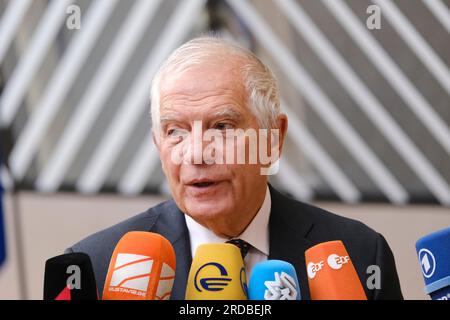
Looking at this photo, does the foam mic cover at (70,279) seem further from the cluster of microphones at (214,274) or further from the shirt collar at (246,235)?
the shirt collar at (246,235)

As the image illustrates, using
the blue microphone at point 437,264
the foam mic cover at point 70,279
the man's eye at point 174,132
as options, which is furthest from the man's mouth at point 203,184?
the blue microphone at point 437,264

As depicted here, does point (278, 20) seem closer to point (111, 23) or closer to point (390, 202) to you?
point (111, 23)

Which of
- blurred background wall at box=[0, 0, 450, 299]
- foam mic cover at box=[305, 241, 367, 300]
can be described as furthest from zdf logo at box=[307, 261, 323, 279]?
blurred background wall at box=[0, 0, 450, 299]

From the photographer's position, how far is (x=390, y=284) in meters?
1.70

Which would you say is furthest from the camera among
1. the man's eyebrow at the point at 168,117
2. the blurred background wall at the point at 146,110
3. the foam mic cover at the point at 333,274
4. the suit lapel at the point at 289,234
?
the blurred background wall at the point at 146,110

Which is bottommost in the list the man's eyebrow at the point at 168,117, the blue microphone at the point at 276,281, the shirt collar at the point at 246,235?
the blue microphone at the point at 276,281

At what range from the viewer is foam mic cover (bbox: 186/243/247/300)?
1.35 metres

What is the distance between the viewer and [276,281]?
52.2 inches

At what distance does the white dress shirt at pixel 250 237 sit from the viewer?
165cm

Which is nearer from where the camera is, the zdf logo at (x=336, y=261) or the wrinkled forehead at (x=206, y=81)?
the zdf logo at (x=336, y=261)

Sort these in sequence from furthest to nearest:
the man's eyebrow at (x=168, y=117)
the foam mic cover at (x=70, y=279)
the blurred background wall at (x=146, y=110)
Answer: the blurred background wall at (x=146, y=110) < the man's eyebrow at (x=168, y=117) < the foam mic cover at (x=70, y=279)

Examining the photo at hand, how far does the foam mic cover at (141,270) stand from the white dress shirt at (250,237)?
1.00ft
